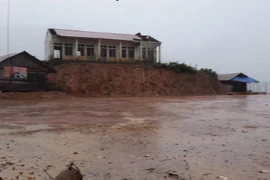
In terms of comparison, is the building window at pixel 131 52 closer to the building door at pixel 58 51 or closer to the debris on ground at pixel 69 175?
the building door at pixel 58 51

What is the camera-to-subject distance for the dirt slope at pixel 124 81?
33.3 metres

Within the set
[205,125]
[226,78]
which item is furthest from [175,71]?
[205,125]

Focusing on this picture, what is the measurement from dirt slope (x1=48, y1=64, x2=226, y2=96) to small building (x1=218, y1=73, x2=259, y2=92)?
911cm

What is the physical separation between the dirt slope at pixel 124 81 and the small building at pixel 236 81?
9.11 m

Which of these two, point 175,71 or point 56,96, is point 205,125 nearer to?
point 56,96

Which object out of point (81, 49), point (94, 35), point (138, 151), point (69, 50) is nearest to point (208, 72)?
point (94, 35)

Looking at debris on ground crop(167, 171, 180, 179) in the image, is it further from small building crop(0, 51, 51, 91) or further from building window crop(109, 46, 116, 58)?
building window crop(109, 46, 116, 58)

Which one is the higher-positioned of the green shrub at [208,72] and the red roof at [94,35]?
the red roof at [94,35]

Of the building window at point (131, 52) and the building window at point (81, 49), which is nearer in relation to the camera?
the building window at point (81, 49)

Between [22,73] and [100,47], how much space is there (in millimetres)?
13530

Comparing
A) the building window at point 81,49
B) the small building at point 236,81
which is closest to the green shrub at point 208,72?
the small building at point 236,81

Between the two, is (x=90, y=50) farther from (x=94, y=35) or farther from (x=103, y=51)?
(x=94, y=35)

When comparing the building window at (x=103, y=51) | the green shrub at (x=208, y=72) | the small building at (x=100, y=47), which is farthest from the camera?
the green shrub at (x=208, y=72)

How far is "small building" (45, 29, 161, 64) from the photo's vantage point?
37.9 metres
